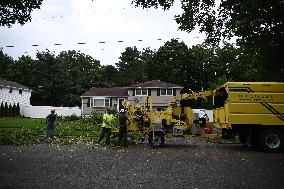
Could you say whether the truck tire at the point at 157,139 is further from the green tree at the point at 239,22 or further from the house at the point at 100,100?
the house at the point at 100,100

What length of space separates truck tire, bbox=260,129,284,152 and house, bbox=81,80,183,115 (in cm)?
3197

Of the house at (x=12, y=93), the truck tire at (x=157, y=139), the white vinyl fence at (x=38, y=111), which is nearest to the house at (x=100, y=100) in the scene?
the white vinyl fence at (x=38, y=111)

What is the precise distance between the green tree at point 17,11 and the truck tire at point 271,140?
445 inches

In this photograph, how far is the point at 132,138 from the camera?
19891mm

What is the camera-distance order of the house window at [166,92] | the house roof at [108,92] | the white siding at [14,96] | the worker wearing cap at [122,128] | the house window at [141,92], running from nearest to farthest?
the worker wearing cap at [122,128] → the house window at [166,92] → the house window at [141,92] → the white siding at [14,96] → the house roof at [108,92]

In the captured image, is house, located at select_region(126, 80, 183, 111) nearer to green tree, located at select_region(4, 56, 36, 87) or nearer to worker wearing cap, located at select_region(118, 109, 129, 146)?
green tree, located at select_region(4, 56, 36, 87)

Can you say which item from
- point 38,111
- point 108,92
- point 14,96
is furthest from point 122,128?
point 14,96

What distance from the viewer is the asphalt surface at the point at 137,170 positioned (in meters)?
8.24

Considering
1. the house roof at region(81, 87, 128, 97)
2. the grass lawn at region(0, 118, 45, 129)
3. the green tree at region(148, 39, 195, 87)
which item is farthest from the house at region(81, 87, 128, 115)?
the green tree at region(148, 39, 195, 87)

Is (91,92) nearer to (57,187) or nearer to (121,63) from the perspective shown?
(57,187)

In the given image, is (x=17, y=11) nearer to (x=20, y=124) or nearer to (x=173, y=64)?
(x=20, y=124)

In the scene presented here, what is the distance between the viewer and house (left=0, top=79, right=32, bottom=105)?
5278cm

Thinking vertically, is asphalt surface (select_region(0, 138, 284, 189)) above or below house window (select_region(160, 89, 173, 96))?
below

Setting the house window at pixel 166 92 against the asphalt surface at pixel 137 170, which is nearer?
the asphalt surface at pixel 137 170
